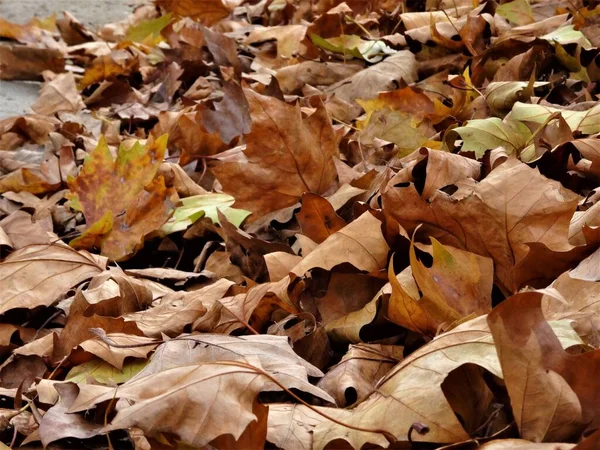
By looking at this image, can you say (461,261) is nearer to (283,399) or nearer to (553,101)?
(283,399)

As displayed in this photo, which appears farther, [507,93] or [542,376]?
[507,93]

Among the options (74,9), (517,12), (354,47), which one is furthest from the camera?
(74,9)

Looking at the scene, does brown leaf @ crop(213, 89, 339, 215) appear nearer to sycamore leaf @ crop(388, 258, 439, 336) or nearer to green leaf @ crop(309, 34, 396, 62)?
sycamore leaf @ crop(388, 258, 439, 336)

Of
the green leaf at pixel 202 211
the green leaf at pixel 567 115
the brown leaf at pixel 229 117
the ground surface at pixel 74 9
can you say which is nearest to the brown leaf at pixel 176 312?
the green leaf at pixel 202 211

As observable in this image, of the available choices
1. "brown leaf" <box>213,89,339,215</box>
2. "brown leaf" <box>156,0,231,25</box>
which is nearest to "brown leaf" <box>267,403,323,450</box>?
"brown leaf" <box>213,89,339,215</box>

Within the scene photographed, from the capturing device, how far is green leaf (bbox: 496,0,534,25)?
198 centimetres

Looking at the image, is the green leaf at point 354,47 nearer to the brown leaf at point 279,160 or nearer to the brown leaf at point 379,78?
the brown leaf at point 379,78

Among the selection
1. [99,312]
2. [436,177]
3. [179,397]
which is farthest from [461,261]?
[99,312]

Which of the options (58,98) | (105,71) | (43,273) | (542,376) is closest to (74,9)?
(105,71)

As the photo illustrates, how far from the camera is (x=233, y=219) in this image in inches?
62.9

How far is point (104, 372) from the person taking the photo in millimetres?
1144

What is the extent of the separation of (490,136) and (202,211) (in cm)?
60

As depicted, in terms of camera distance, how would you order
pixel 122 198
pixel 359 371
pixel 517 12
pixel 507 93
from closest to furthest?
1. pixel 359 371
2. pixel 507 93
3. pixel 122 198
4. pixel 517 12

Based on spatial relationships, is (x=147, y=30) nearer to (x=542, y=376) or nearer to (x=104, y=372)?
(x=104, y=372)
